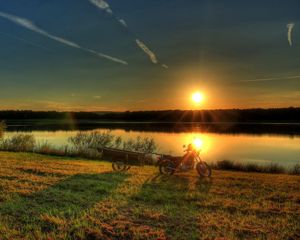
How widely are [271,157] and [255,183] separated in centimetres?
2101

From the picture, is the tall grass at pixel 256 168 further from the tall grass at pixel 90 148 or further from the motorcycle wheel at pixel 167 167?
the motorcycle wheel at pixel 167 167

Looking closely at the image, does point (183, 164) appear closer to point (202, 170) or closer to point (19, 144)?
point (202, 170)

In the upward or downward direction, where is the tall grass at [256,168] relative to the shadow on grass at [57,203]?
downward

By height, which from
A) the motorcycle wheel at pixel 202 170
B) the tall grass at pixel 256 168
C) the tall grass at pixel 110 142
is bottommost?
the tall grass at pixel 256 168

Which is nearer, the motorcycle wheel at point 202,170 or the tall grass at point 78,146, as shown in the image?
the motorcycle wheel at point 202,170

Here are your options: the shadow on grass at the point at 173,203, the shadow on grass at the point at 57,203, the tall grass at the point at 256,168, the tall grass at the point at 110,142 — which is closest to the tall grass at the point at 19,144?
→ the tall grass at the point at 110,142

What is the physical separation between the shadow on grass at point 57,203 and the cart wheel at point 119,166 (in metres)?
3.04

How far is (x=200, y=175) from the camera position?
40.0 feet

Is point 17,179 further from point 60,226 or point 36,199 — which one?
point 60,226

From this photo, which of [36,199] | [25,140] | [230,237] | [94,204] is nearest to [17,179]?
[36,199]

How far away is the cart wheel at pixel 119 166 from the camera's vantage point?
13.7m

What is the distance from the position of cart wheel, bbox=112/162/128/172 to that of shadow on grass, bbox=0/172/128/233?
3037mm

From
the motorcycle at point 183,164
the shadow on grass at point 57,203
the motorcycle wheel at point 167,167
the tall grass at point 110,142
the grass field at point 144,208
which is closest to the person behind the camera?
the grass field at point 144,208

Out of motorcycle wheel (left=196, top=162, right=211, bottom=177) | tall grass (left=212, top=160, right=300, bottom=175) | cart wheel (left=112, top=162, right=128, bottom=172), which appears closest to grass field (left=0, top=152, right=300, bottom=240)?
motorcycle wheel (left=196, top=162, right=211, bottom=177)
